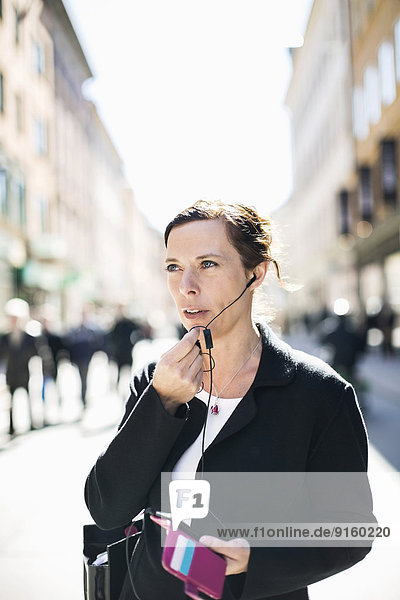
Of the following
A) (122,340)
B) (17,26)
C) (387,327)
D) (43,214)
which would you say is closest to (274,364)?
(122,340)

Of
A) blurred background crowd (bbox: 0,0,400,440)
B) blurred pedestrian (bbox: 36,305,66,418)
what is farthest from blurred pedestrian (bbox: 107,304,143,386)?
blurred pedestrian (bbox: 36,305,66,418)

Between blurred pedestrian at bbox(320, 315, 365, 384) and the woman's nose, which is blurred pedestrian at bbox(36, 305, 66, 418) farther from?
the woman's nose

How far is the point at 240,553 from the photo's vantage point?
1.61 meters

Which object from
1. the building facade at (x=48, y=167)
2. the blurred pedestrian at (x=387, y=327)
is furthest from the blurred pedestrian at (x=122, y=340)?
the blurred pedestrian at (x=387, y=327)

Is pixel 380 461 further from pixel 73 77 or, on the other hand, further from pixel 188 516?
pixel 73 77

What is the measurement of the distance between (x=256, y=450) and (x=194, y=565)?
0.38 meters

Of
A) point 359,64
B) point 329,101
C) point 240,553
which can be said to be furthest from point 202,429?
point 329,101

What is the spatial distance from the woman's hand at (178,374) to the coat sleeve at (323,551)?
1.27ft

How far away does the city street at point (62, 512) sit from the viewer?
4172 mm

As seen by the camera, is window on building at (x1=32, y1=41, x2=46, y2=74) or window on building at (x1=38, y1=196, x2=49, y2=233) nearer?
window on building at (x1=32, y1=41, x2=46, y2=74)

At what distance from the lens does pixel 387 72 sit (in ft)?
77.0

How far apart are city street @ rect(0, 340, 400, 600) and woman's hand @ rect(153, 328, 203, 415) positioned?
9.29 ft

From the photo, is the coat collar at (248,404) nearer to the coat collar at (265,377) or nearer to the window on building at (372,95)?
the coat collar at (265,377)

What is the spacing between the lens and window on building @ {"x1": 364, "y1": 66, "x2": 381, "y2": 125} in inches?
1005
